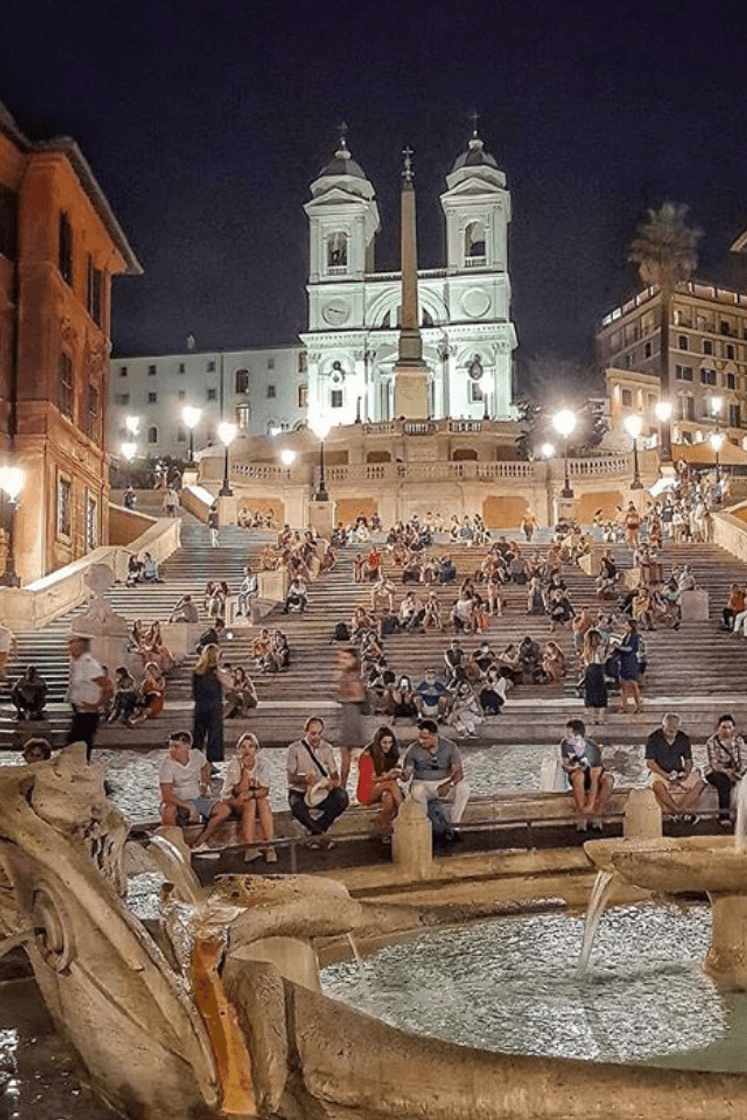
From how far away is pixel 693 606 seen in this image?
80.1ft

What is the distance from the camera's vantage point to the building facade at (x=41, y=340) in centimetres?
2998

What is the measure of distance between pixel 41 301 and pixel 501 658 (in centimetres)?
1730

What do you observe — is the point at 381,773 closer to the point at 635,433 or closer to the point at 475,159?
the point at 635,433

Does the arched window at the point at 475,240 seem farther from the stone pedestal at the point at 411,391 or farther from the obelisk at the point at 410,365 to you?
the stone pedestal at the point at 411,391

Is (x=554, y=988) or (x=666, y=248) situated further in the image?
(x=666, y=248)

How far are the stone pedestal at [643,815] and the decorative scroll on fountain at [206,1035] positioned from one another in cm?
489

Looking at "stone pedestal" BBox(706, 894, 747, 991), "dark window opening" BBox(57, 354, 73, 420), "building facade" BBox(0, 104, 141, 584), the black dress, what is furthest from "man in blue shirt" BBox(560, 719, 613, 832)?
"dark window opening" BBox(57, 354, 73, 420)

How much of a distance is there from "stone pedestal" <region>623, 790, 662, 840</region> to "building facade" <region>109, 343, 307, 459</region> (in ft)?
296

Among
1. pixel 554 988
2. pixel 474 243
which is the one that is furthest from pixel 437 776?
pixel 474 243

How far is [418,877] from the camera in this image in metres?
8.20

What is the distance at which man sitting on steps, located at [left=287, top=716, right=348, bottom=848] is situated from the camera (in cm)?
938

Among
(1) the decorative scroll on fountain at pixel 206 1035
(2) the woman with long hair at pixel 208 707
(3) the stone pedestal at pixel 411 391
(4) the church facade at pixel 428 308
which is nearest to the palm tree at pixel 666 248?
(3) the stone pedestal at pixel 411 391

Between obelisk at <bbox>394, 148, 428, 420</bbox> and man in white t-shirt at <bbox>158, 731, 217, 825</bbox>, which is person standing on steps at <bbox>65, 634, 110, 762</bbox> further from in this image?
obelisk at <bbox>394, 148, 428, 420</bbox>

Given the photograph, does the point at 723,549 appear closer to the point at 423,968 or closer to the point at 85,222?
the point at 85,222
